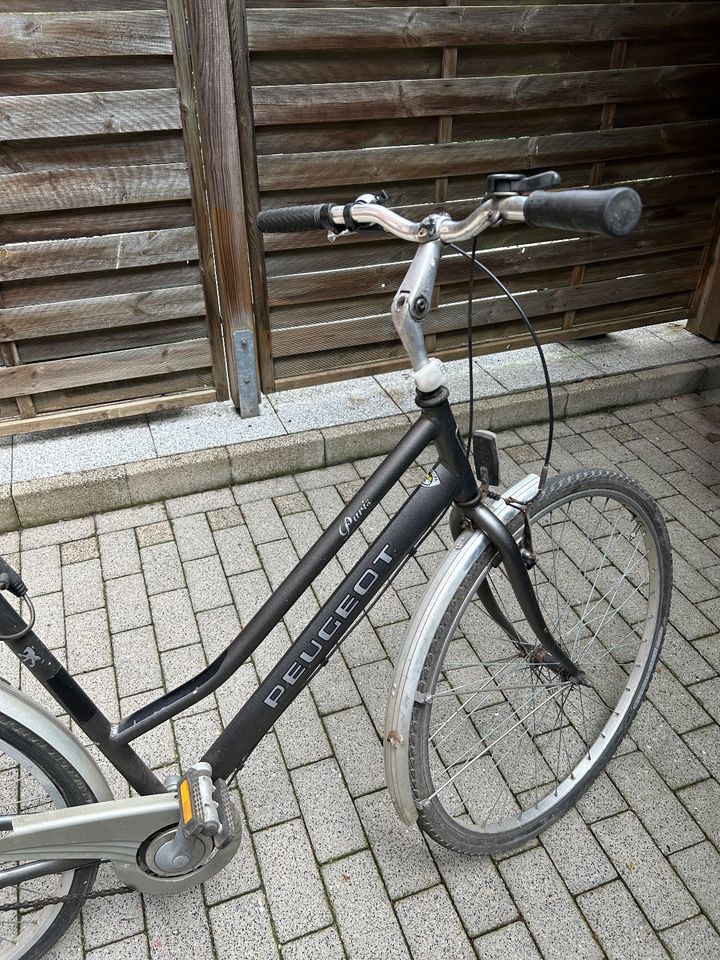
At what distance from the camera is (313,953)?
1880 mm

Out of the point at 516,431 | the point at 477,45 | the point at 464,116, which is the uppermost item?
the point at 477,45

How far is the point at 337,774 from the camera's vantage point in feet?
7.48

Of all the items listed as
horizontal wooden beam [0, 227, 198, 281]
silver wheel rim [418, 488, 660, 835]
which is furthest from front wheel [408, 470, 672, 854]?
horizontal wooden beam [0, 227, 198, 281]

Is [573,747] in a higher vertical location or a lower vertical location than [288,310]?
lower

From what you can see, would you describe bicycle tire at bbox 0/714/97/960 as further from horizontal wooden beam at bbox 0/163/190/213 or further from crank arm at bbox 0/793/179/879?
horizontal wooden beam at bbox 0/163/190/213

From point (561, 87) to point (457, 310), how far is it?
114 centimetres

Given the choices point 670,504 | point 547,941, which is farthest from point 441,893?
point 670,504

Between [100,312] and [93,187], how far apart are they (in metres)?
0.53

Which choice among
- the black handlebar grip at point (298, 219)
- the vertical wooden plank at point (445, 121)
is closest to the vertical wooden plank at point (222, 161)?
the vertical wooden plank at point (445, 121)

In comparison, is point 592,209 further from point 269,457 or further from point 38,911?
point 269,457

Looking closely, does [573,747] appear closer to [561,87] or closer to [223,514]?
[223,514]

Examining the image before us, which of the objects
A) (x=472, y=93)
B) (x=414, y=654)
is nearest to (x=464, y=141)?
(x=472, y=93)

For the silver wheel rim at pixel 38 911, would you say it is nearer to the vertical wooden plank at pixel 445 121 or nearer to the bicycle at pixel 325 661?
the bicycle at pixel 325 661

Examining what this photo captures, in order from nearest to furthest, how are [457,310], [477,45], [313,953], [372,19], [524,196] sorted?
1. [524,196]
2. [313,953]
3. [372,19]
4. [477,45]
5. [457,310]
